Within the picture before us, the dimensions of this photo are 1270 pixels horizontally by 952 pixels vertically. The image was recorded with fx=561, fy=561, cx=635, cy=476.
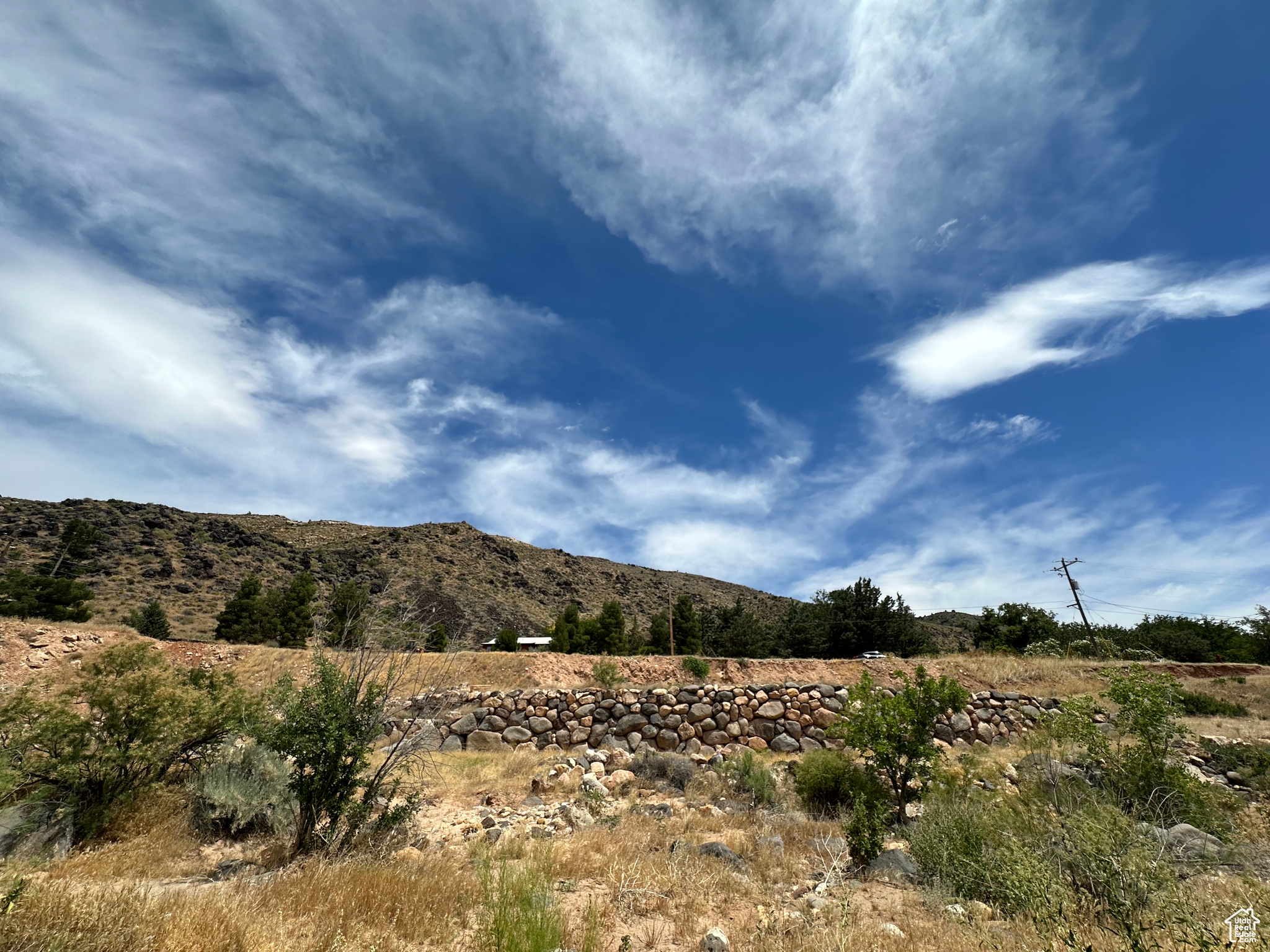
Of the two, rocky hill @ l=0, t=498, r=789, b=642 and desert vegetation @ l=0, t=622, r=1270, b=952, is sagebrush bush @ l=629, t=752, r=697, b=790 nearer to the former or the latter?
desert vegetation @ l=0, t=622, r=1270, b=952

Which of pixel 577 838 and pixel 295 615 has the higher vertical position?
pixel 295 615

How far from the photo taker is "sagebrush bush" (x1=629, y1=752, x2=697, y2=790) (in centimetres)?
1257

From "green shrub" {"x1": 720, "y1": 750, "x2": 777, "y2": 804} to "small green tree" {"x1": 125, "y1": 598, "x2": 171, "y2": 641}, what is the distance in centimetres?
2668

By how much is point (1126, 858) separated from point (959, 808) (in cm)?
276

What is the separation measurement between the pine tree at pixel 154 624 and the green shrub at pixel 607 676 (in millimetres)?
20281

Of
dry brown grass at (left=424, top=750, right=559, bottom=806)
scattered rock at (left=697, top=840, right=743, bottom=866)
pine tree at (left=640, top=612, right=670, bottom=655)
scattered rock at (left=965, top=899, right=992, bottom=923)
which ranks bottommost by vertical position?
scattered rock at (left=965, top=899, right=992, bottom=923)

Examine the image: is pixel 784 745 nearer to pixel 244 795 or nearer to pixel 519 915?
pixel 244 795

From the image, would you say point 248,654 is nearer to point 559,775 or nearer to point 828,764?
point 559,775

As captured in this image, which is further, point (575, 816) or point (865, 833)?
point (575, 816)

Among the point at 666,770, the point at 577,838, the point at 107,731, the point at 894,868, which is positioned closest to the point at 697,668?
the point at 666,770

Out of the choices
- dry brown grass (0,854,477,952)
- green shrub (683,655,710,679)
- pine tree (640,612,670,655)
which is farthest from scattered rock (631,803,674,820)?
pine tree (640,612,670,655)

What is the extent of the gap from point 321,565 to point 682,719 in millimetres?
41538

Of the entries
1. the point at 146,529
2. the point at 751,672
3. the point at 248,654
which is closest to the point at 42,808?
the point at 248,654

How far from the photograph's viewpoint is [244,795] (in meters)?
8.33
